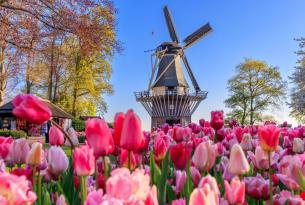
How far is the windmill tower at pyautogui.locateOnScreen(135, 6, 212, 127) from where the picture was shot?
36531mm

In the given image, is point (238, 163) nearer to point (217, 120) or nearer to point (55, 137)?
point (55, 137)

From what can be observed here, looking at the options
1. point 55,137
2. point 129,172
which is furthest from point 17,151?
point 129,172

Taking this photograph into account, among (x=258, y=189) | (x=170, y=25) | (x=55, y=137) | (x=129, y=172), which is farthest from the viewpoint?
(x=170, y=25)

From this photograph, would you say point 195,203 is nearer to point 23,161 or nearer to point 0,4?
point 23,161

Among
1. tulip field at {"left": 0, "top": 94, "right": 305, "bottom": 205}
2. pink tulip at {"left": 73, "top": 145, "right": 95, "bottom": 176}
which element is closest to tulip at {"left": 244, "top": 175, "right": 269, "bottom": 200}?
tulip field at {"left": 0, "top": 94, "right": 305, "bottom": 205}

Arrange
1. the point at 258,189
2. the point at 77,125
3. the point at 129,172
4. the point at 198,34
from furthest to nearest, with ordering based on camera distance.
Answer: the point at 198,34
the point at 77,125
the point at 258,189
the point at 129,172

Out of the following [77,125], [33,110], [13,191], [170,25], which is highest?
[170,25]

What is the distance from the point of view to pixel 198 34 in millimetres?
35844

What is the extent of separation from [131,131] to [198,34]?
35.1 m

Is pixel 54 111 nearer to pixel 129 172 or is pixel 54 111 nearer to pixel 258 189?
pixel 258 189

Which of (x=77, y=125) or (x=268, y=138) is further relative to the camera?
(x=77, y=125)

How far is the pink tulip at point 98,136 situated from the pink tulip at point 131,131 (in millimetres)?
67

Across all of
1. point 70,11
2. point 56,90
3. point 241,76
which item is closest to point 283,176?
point 70,11

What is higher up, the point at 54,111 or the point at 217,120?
the point at 54,111
